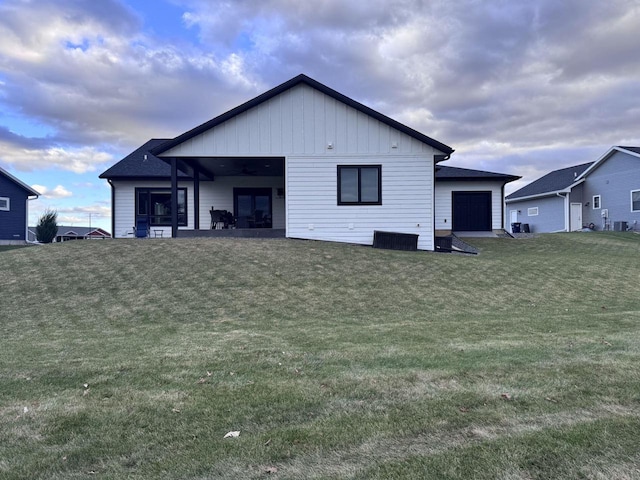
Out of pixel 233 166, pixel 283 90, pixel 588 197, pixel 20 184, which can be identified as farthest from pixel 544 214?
pixel 20 184

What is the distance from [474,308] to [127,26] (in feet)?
49.6

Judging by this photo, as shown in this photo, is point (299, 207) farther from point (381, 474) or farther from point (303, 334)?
point (381, 474)

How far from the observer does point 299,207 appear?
16.0 metres

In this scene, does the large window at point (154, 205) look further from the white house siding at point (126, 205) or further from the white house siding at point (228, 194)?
the white house siding at point (228, 194)

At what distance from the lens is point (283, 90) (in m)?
15.8

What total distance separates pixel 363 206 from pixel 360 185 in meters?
0.77

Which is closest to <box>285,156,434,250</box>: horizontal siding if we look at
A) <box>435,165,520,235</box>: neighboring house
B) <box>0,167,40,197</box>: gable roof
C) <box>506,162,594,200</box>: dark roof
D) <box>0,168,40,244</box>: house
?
<box>435,165,520,235</box>: neighboring house

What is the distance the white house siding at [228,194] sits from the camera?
68.9 feet

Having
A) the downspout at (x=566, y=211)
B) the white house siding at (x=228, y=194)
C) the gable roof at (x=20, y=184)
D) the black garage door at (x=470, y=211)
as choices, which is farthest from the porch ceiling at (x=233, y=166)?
the downspout at (x=566, y=211)

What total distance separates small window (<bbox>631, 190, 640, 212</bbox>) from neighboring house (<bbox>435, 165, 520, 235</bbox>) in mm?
10621

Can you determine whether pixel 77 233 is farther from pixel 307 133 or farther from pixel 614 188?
pixel 614 188

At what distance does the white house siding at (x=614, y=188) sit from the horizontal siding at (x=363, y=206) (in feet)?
64.2

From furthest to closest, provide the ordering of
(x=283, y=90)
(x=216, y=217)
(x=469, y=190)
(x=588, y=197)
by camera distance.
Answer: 1. (x=588, y=197)
2. (x=469, y=190)
3. (x=216, y=217)
4. (x=283, y=90)

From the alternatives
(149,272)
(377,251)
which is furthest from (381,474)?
(377,251)
